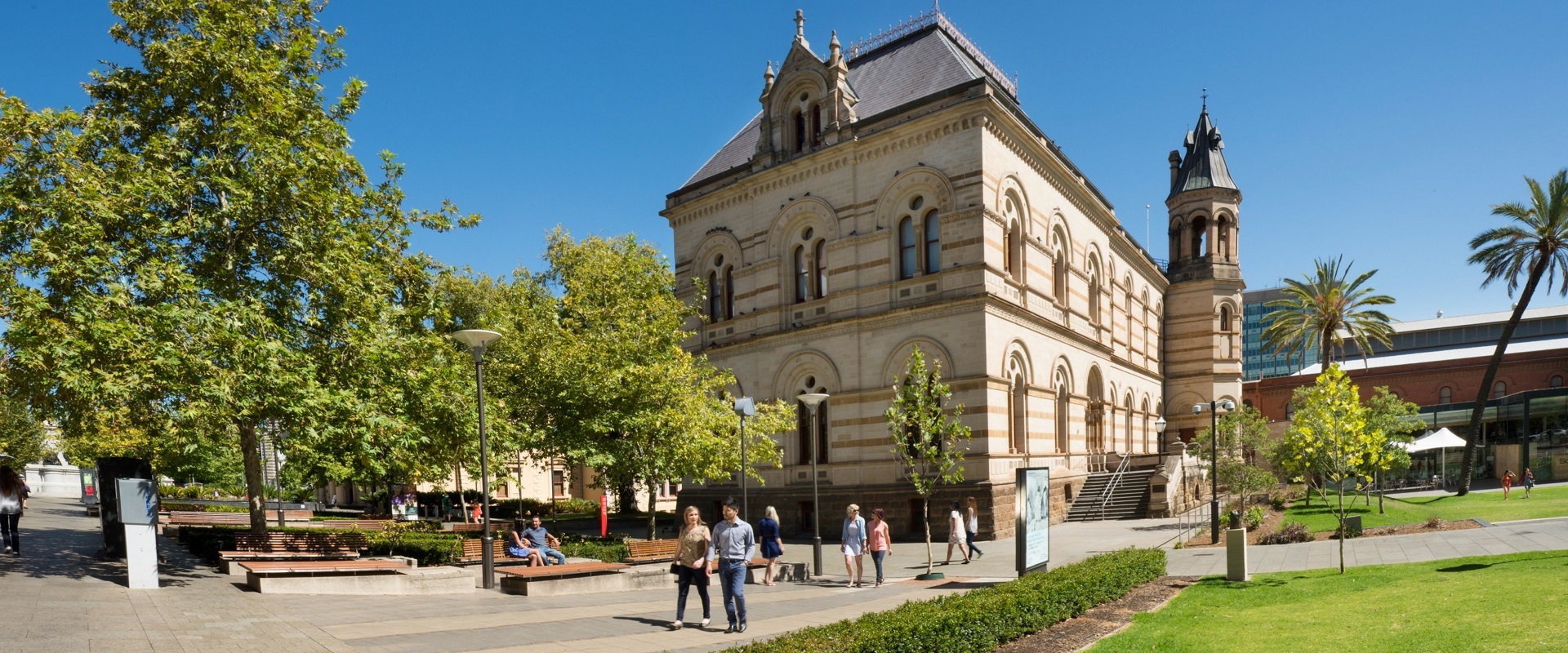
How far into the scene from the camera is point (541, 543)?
56.4 feet

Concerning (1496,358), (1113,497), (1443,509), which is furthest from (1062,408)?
(1496,358)

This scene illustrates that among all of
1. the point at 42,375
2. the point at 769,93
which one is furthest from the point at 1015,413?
the point at 42,375

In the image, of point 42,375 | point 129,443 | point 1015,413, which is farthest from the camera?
point 129,443

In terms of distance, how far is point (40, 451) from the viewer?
1812 inches

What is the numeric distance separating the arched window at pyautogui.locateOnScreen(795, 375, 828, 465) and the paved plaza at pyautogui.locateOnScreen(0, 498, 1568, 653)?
353 inches

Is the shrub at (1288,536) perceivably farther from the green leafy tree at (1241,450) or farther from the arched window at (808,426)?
the arched window at (808,426)

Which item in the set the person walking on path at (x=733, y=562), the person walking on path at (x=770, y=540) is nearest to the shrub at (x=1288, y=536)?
the person walking on path at (x=770, y=540)

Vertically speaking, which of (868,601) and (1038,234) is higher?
(1038,234)

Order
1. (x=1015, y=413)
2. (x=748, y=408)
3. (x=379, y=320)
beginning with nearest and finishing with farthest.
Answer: (x=379, y=320) < (x=748, y=408) < (x=1015, y=413)

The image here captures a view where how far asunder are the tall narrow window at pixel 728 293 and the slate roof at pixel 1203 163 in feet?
90.8

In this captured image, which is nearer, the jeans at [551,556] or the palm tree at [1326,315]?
the jeans at [551,556]

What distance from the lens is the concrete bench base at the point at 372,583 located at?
1273 cm

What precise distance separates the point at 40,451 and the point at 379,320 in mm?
44230

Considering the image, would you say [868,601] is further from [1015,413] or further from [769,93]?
[769,93]
